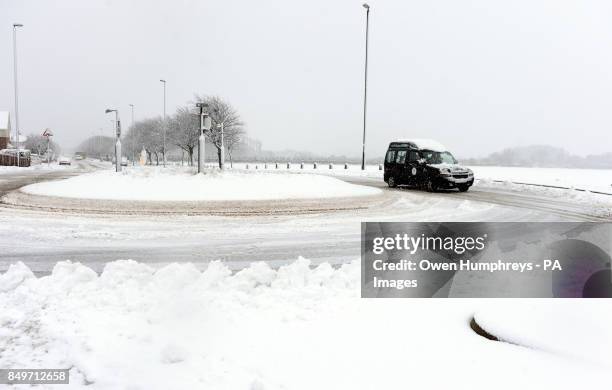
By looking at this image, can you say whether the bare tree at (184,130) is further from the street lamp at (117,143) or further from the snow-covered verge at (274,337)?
the snow-covered verge at (274,337)

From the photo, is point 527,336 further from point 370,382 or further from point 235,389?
point 235,389

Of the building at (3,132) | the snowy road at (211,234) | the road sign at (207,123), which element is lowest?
the snowy road at (211,234)

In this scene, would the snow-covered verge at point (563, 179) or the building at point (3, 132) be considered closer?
the snow-covered verge at point (563, 179)

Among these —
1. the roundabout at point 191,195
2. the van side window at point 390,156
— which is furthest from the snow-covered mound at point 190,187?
the van side window at point 390,156

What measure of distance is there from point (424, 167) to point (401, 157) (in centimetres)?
176

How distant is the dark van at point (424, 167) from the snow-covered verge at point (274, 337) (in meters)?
14.7

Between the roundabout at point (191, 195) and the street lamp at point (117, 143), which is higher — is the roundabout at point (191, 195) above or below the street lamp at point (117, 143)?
below

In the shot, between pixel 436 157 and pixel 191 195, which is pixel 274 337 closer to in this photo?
pixel 191 195

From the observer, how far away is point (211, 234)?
920 centimetres

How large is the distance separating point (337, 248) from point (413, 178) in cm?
1326

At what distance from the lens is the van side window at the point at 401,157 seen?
69.5 feet

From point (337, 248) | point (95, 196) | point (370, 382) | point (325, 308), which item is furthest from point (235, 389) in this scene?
point (95, 196)

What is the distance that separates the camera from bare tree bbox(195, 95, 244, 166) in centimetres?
4475

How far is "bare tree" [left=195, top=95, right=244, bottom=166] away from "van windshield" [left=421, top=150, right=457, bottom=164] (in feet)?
88.2
